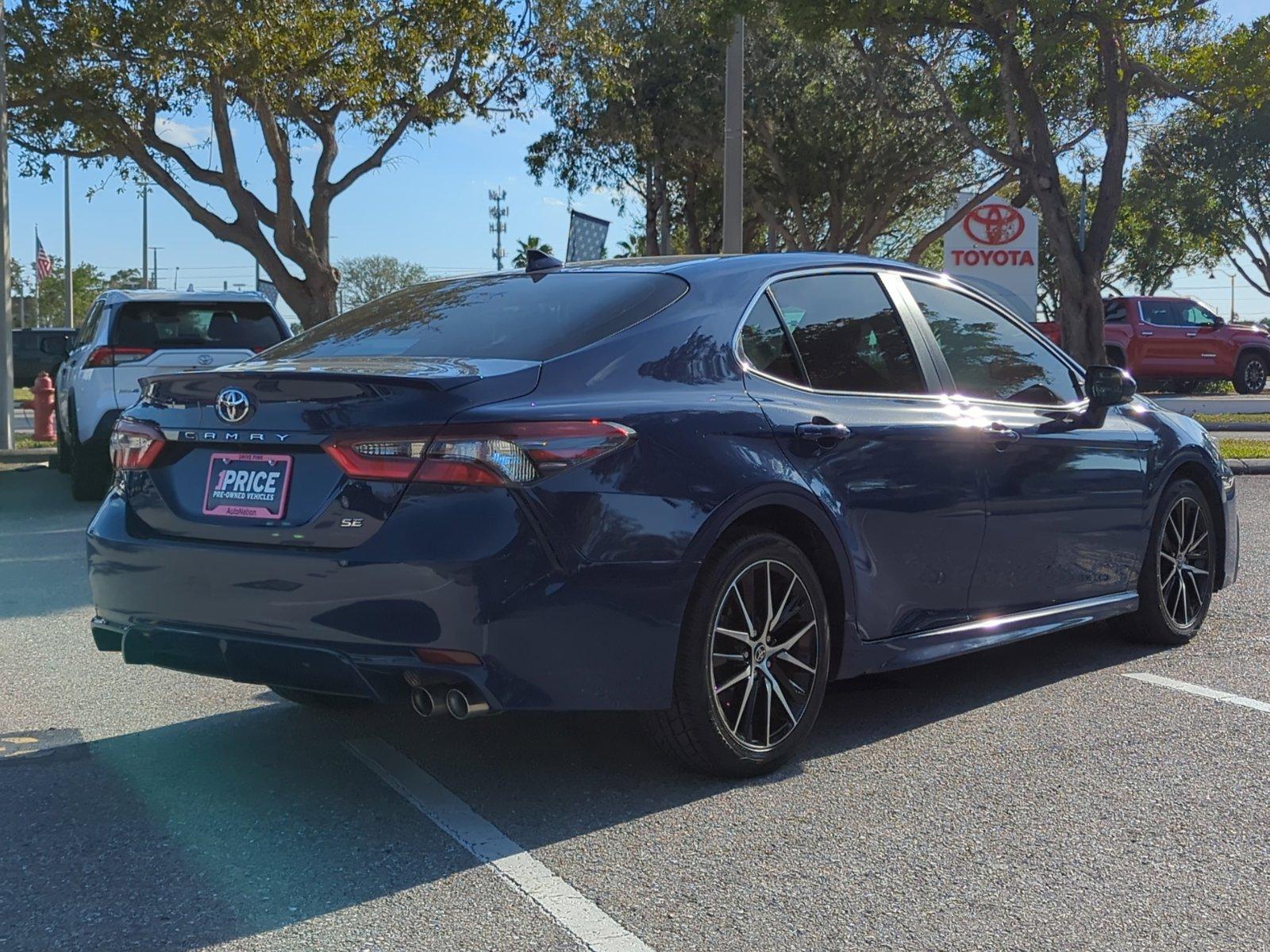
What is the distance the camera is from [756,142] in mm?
33000

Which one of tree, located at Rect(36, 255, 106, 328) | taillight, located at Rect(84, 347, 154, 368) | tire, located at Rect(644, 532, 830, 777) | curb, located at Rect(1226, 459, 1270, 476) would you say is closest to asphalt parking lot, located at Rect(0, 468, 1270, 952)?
tire, located at Rect(644, 532, 830, 777)

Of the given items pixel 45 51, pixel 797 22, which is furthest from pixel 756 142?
pixel 45 51

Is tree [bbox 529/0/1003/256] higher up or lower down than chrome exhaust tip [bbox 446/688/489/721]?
higher up

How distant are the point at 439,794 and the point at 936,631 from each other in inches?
71.2

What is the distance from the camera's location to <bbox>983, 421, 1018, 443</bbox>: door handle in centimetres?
531

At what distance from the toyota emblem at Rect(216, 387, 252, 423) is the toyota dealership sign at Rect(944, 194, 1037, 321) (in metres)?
14.8

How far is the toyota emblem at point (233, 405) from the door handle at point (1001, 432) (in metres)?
2.57

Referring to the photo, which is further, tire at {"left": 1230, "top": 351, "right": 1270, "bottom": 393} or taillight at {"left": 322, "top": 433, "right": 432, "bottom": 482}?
tire at {"left": 1230, "top": 351, "right": 1270, "bottom": 393}

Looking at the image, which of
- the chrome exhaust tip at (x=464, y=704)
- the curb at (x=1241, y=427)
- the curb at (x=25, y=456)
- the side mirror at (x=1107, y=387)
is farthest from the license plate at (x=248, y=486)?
the curb at (x=1241, y=427)

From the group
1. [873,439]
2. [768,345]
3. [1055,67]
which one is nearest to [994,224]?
[1055,67]

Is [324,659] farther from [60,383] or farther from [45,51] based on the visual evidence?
[45,51]

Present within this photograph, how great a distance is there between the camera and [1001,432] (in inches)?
211

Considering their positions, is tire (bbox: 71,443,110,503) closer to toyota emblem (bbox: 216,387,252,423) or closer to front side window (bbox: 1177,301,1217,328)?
toyota emblem (bbox: 216,387,252,423)

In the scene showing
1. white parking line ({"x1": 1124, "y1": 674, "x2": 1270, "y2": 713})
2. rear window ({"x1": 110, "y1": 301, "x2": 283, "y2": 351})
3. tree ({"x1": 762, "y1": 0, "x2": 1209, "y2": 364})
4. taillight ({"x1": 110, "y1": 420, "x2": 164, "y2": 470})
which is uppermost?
tree ({"x1": 762, "y1": 0, "x2": 1209, "y2": 364})
